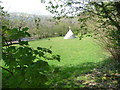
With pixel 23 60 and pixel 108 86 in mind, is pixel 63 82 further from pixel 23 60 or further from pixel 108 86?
pixel 23 60

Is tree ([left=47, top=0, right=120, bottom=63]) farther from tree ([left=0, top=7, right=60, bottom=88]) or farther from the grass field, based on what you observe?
tree ([left=0, top=7, right=60, bottom=88])

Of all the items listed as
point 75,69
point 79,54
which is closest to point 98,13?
point 75,69

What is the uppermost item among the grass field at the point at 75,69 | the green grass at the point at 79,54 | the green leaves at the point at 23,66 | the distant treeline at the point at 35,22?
the distant treeline at the point at 35,22

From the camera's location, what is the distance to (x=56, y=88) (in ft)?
16.4

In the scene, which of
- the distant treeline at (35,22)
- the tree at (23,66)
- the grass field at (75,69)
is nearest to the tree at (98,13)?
the distant treeline at (35,22)

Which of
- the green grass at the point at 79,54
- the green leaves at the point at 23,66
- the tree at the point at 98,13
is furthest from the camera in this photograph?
the green grass at the point at 79,54

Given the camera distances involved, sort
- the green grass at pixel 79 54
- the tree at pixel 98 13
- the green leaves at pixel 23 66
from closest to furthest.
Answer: the green leaves at pixel 23 66
the tree at pixel 98 13
the green grass at pixel 79 54

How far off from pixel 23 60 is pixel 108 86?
3.73m

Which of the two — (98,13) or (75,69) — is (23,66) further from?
(75,69)

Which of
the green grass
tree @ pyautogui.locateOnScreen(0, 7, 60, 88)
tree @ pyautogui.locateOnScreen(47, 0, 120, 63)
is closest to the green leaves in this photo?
tree @ pyautogui.locateOnScreen(0, 7, 60, 88)

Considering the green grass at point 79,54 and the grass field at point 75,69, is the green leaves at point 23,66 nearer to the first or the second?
the grass field at point 75,69

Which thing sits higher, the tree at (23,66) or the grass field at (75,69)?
the tree at (23,66)

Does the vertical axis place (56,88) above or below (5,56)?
below

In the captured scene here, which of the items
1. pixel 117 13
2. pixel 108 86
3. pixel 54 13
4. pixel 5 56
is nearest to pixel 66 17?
pixel 54 13
